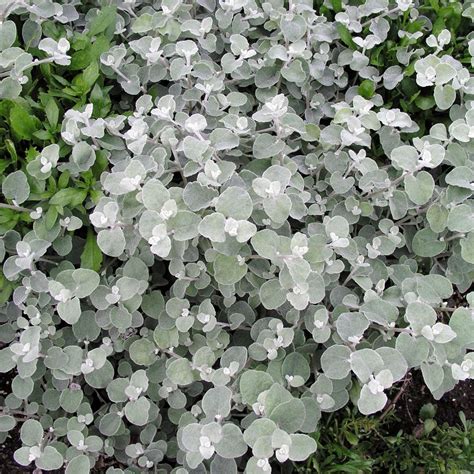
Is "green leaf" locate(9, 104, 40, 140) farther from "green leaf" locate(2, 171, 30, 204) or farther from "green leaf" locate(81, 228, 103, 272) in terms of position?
"green leaf" locate(81, 228, 103, 272)

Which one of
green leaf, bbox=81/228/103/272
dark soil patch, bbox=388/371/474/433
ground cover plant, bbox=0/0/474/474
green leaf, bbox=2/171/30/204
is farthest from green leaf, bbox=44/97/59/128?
dark soil patch, bbox=388/371/474/433

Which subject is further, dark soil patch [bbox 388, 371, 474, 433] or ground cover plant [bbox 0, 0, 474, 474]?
dark soil patch [bbox 388, 371, 474, 433]

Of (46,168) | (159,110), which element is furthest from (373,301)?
(46,168)

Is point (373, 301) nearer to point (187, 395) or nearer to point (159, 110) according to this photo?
point (187, 395)

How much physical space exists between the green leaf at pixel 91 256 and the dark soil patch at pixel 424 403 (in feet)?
2.83

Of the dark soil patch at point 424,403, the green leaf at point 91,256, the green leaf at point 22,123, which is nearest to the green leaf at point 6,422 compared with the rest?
the green leaf at point 91,256

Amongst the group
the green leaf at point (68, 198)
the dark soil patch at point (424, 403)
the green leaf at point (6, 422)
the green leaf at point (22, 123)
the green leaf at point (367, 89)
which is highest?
the green leaf at point (367, 89)

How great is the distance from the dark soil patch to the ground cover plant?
0.22 meters

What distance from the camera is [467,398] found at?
1714 mm

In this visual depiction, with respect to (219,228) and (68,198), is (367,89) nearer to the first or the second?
(219,228)

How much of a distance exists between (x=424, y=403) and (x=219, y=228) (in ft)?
2.95

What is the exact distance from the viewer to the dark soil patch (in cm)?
163

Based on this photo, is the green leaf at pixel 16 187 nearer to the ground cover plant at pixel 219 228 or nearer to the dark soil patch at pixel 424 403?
the ground cover plant at pixel 219 228

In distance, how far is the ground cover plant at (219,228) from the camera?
1183mm
